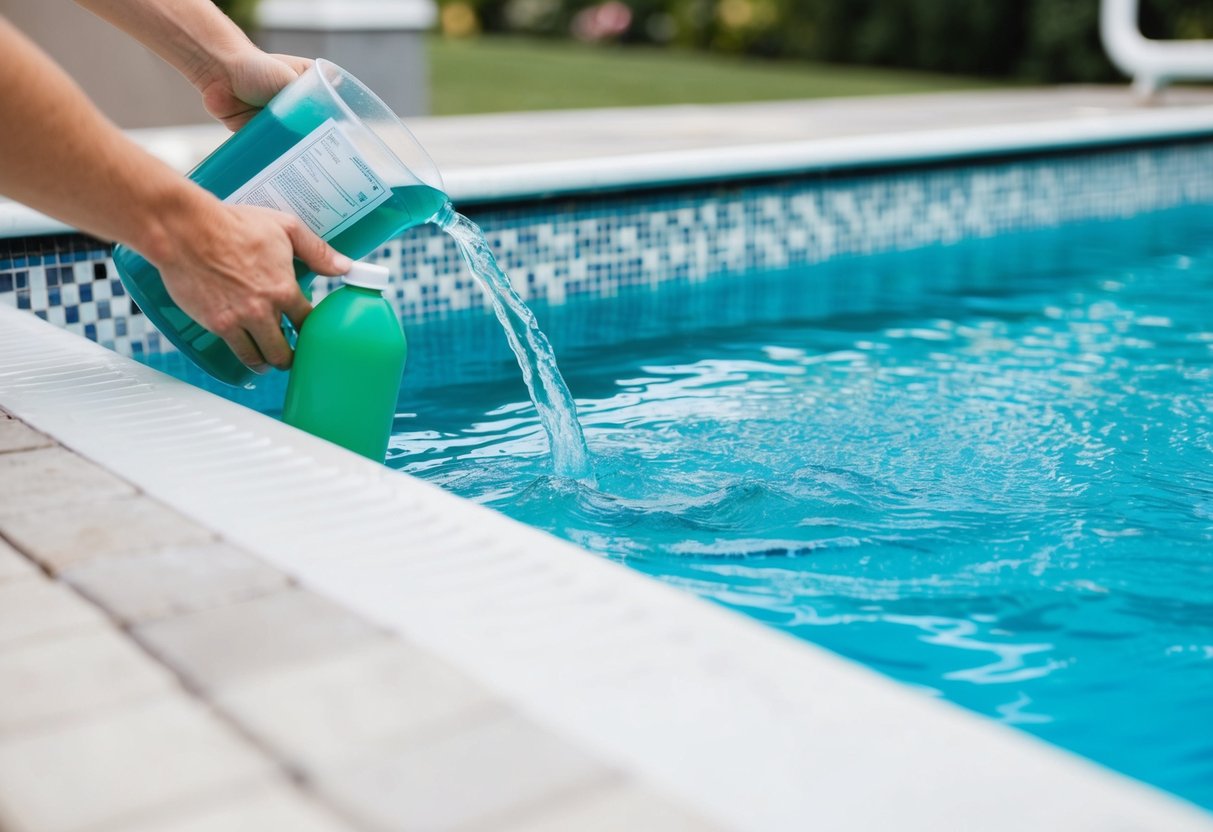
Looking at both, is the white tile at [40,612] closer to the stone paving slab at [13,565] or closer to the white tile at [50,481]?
the stone paving slab at [13,565]

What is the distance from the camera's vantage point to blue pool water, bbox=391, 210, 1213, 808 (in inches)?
75.2

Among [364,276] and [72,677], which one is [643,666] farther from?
[364,276]

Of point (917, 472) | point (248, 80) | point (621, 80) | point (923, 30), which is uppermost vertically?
point (923, 30)

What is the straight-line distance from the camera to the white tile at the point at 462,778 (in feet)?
3.32

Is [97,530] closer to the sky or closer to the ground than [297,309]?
closer to the ground

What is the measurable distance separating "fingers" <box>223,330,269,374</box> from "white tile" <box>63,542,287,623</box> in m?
0.58

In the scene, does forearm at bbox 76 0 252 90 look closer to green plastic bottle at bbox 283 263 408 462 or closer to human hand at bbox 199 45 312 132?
human hand at bbox 199 45 312 132

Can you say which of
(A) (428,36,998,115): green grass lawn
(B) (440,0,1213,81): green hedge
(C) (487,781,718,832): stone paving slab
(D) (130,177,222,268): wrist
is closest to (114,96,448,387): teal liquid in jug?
(D) (130,177,222,268): wrist

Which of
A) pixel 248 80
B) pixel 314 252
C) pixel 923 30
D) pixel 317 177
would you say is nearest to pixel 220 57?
pixel 248 80

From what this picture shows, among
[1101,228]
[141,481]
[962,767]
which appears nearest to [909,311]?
[1101,228]

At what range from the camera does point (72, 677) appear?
1237 millimetres

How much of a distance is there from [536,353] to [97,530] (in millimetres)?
1272

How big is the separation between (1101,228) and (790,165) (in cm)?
222

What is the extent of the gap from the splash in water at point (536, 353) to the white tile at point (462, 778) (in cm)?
154
